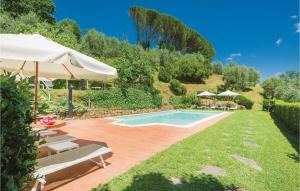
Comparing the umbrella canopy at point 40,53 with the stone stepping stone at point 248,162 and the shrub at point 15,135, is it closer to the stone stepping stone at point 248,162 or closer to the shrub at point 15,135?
the shrub at point 15,135

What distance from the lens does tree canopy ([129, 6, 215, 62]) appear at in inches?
2275

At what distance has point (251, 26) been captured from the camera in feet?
114

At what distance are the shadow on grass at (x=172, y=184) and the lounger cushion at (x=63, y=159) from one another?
854 millimetres

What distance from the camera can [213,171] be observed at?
18.4ft

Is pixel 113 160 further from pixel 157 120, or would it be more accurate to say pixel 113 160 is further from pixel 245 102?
pixel 245 102

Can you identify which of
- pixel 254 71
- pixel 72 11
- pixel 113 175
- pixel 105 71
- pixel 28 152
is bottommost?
pixel 113 175

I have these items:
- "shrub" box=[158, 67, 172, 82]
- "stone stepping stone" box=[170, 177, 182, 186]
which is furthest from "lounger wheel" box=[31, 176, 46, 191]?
"shrub" box=[158, 67, 172, 82]

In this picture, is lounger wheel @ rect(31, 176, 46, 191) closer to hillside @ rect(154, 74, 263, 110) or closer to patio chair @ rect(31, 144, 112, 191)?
patio chair @ rect(31, 144, 112, 191)

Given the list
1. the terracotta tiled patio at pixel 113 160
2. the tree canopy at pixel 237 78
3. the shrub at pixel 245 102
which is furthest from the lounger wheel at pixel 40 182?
the tree canopy at pixel 237 78

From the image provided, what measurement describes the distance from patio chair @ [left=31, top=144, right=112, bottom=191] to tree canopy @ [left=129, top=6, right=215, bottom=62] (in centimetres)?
5360

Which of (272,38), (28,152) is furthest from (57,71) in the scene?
(272,38)

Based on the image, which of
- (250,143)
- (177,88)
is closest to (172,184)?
(250,143)

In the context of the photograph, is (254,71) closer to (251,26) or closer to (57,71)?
(251,26)

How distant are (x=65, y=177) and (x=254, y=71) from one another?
2191 inches
